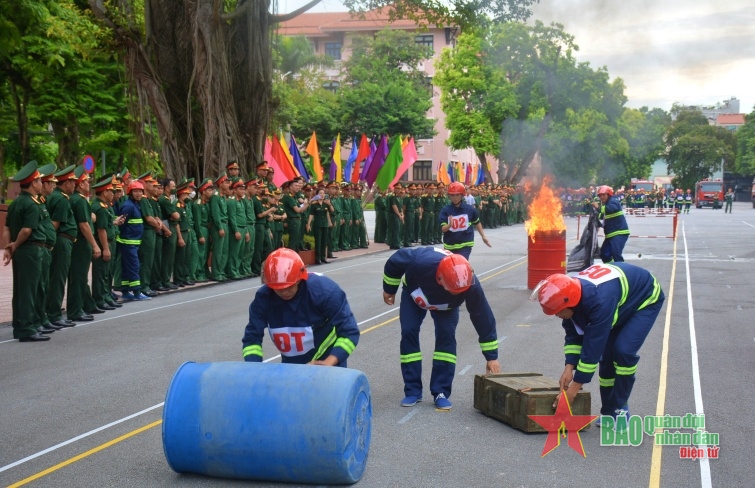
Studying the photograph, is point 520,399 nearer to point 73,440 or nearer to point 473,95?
point 73,440

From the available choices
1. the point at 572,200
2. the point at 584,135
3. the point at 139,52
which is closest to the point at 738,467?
the point at 139,52

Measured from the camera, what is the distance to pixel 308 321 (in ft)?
21.1

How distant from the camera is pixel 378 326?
12461mm

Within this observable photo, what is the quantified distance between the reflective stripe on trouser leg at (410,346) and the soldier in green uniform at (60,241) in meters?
6.61

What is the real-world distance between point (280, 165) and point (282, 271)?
70.5 feet

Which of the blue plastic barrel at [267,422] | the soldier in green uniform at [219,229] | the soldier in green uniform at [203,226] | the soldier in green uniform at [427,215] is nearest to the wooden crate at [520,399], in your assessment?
the blue plastic barrel at [267,422]

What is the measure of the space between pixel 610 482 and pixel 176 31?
20.3 m

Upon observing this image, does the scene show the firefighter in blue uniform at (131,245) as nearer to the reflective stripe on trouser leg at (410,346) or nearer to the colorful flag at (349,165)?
the reflective stripe on trouser leg at (410,346)

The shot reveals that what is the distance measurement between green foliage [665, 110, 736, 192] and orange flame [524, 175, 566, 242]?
375ft

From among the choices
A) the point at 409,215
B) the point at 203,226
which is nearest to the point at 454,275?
the point at 203,226

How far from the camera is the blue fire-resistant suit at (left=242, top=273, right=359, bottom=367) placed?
6.33 m

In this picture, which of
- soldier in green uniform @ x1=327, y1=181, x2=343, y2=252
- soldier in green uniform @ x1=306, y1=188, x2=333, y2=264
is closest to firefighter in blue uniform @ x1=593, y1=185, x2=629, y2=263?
soldier in green uniform @ x1=306, y1=188, x2=333, y2=264

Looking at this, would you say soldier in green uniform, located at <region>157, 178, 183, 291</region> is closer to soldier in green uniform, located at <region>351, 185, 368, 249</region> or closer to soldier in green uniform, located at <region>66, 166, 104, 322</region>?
soldier in green uniform, located at <region>66, 166, 104, 322</region>

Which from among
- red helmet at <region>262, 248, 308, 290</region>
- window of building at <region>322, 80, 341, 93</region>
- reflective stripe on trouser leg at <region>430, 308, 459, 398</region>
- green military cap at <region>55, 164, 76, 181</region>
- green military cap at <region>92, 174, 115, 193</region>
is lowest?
reflective stripe on trouser leg at <region>430, 308, 459, 398</region>
